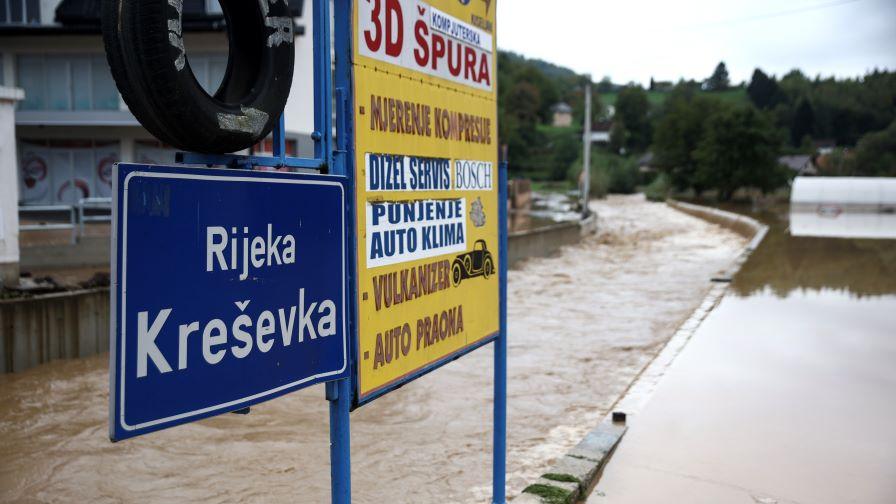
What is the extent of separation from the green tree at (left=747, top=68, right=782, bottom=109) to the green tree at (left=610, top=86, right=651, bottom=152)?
1741 cm

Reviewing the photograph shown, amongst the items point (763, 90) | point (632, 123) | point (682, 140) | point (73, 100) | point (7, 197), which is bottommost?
point (7, 197)

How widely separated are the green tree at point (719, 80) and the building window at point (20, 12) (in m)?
157

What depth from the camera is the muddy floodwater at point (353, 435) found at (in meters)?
5.94

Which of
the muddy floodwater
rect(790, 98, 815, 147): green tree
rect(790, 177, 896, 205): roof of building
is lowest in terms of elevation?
the muddy floodwater

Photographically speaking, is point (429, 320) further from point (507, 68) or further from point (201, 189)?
point (507, 68)

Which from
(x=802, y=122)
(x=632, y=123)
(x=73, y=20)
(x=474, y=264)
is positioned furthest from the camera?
(x=632, y=123)

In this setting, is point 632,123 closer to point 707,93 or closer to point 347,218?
point 707,93

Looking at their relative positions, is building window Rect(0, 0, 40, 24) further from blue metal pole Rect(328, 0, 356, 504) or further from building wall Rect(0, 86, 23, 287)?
blue metal pole Rect(328, 0, 356, 504)

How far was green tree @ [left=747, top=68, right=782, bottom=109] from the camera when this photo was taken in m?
122

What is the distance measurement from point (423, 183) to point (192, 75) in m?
1.43

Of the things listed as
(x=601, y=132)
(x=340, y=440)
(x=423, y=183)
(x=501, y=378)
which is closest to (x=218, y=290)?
(x=340, y=440)

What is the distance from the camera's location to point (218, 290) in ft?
7.11

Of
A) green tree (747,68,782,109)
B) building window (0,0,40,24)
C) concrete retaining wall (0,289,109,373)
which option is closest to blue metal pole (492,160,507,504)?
concrete retaining wall (0,289,109,373)

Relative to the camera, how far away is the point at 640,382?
784cm
